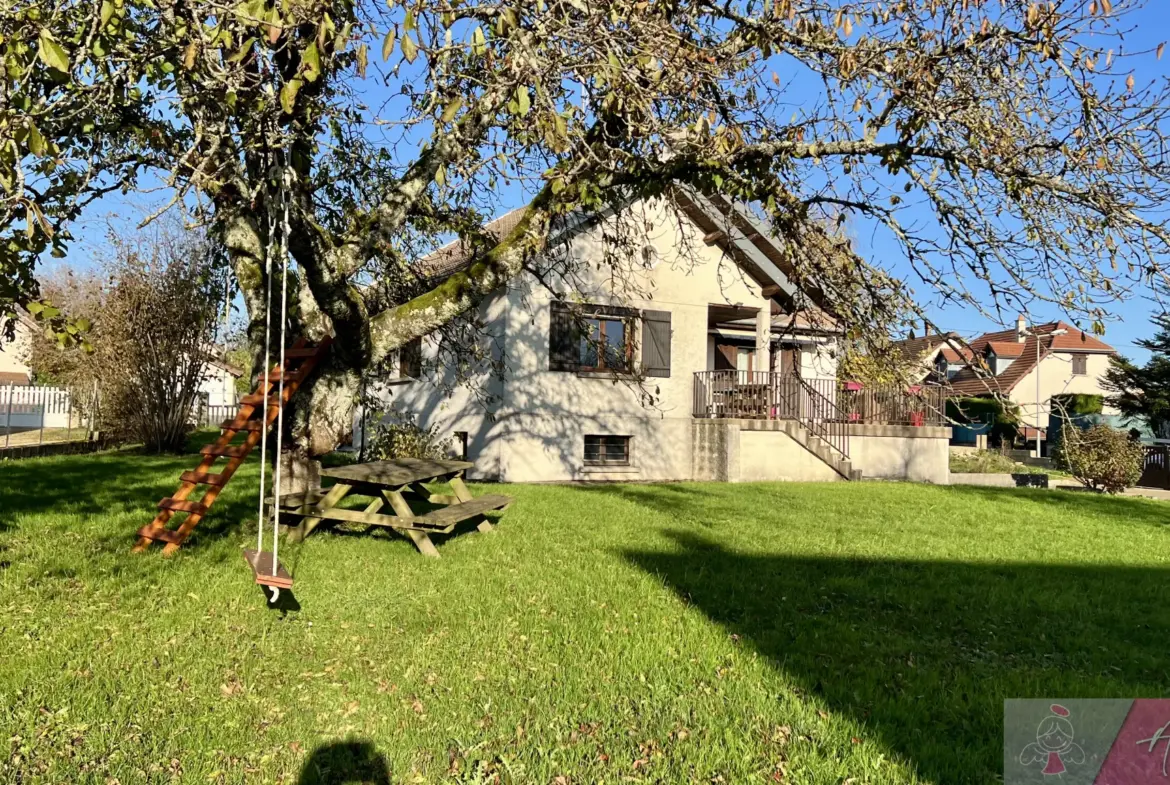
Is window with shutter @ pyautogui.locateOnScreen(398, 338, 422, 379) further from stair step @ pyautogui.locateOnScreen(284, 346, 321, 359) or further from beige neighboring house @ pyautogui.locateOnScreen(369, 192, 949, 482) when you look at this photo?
stair step @ pyautogui.locateOnScreen(284, 346, 321, 359)

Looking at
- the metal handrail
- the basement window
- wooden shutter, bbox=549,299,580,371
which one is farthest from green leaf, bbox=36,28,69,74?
the metal handrail

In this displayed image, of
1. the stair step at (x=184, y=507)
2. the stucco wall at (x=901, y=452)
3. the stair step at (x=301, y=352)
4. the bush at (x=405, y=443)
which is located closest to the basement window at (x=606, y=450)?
the bush at (x=405, y=443)

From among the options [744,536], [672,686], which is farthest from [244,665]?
[744,536]

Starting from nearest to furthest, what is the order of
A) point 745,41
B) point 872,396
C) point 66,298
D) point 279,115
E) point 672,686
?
point 672,686 → point 279,115 → point 745,41 → point 872,396 → point 66,298

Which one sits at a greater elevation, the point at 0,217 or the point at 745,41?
the point at 745,41

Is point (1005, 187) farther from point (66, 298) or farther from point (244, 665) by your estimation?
point (66, 298)

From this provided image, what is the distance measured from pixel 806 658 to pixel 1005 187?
158 inches

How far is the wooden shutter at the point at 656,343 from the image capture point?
52.9ft

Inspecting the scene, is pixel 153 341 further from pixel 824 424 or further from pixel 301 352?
pixel 824 424

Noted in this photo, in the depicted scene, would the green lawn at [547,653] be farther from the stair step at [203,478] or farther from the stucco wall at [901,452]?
the stucco wall at [901,452]

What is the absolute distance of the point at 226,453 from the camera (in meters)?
6.96

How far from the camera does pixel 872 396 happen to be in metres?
17.6

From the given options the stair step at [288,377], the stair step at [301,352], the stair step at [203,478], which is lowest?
the stair step at [203,478]

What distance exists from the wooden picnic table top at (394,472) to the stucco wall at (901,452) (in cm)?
1190
